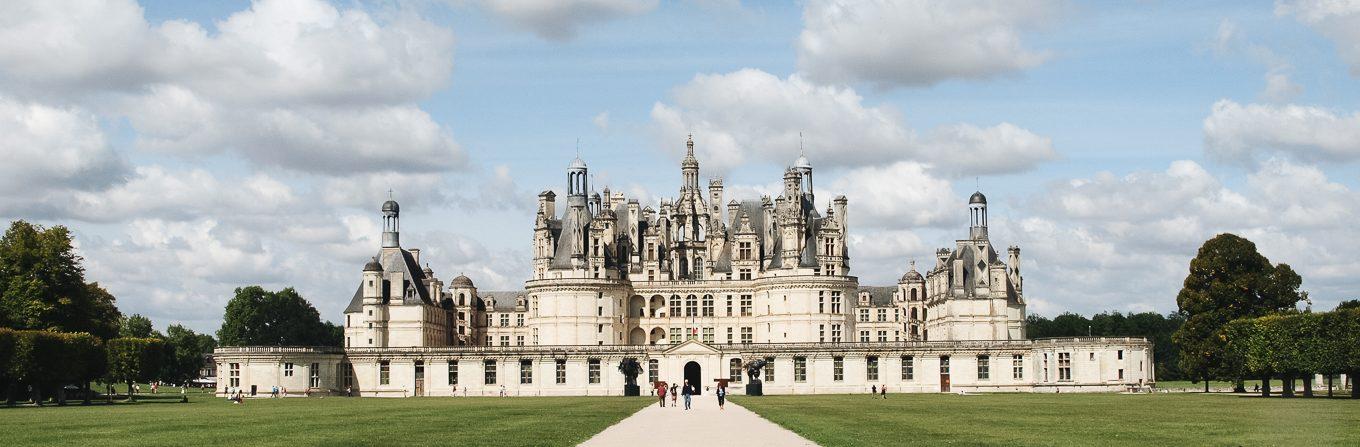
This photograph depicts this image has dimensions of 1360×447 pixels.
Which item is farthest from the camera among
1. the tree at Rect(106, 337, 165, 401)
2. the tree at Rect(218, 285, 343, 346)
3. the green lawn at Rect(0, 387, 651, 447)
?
the tree at Rect(218, 285, 343, 346)

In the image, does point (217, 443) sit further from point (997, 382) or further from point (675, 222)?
point (675, 222)

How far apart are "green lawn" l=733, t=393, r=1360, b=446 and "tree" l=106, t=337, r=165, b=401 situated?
141 ft

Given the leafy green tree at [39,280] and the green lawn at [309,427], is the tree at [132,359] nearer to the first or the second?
the leafy green tree at [39,280]

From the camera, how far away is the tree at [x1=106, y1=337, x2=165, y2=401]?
8294 cm

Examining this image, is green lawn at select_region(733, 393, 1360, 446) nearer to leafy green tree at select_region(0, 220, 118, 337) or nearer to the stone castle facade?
the stone castle facade

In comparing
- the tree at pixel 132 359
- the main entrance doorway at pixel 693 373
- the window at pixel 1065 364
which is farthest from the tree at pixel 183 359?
the window at pixel 1065 364

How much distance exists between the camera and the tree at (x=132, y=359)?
82938mm

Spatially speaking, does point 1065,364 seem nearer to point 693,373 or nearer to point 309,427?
point 693,373

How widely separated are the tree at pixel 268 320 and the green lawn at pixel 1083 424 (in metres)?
74.8

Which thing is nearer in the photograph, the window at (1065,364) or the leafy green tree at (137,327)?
the window at (1065,364)

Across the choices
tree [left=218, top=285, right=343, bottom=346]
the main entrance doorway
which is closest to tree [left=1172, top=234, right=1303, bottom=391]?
the main entrance doorway

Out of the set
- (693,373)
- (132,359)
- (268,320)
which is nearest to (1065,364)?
(693,373)

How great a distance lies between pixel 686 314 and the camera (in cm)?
10906

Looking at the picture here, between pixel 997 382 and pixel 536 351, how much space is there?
Result: 101ft
